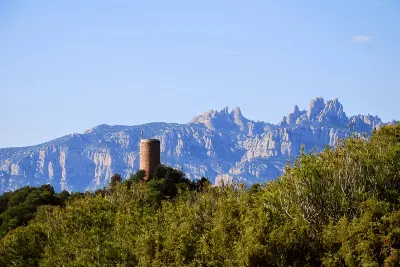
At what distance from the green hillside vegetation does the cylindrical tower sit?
54.8 m

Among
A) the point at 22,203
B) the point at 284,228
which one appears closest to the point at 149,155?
the point at 22,203

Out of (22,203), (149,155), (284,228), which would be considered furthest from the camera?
(149,155)

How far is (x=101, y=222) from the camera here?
62.3m

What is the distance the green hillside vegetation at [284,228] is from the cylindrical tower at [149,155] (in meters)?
54.8

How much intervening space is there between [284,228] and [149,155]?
237 ft

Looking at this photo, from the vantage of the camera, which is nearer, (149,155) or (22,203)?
(22,203)

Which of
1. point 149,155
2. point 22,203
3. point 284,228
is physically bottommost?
point 284,228

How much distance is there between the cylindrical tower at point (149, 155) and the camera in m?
115

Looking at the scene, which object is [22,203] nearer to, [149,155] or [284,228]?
[149,155]

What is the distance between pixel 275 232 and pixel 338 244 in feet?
13.2

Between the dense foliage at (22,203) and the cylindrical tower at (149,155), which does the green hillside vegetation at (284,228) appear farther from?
the cylindrical tower at (149,155)

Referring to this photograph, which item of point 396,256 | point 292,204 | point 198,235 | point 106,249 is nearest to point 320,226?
point 292,204

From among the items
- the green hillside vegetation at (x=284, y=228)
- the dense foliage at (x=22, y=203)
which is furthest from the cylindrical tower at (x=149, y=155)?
the green hillside vegetation at (x=284, y=228)

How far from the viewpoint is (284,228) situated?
44.4 meters
